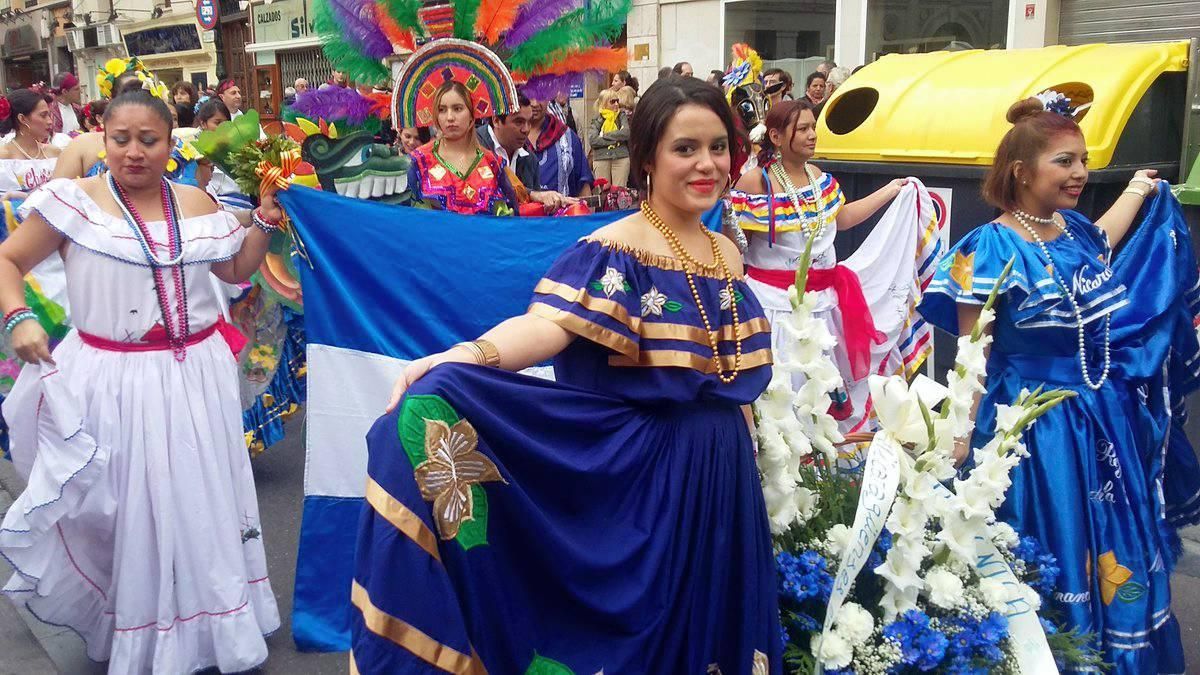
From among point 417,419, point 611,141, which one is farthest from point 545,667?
point 611,141

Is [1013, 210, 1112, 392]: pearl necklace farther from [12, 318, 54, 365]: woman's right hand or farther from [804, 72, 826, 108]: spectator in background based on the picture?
[804, 72, 826, 108]: spectator in background

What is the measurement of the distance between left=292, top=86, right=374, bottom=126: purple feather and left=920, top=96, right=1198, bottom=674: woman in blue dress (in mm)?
2642

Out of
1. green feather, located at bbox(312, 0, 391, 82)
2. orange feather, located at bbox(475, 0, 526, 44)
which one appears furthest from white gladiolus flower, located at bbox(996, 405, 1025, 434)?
green feather, located at bbox(312, 0, 391, 82)

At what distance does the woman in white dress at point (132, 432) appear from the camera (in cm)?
349

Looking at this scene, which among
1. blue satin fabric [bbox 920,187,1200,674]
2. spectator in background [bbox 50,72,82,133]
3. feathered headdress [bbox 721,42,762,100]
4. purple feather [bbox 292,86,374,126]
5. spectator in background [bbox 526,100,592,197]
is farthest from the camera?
spectator in background [bbox 50,72,82,133]

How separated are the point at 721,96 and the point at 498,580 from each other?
1.18 m

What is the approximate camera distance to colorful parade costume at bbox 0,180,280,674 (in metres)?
3.50

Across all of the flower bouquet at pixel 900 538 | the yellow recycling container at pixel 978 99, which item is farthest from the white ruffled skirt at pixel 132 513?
the yellow recycling container at pixel 978 99

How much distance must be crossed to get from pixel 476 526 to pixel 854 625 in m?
0.89

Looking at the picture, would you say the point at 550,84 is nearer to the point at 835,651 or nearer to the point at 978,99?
the point at 978,99

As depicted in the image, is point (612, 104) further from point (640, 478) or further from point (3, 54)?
point (3, 54)

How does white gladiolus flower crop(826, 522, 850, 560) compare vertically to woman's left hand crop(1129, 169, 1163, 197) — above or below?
below

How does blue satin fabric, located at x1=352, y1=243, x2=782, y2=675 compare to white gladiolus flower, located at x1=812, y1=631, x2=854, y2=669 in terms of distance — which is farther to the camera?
white gladiolus flower, located at x1=812, y1=631, x2=854, y2=669

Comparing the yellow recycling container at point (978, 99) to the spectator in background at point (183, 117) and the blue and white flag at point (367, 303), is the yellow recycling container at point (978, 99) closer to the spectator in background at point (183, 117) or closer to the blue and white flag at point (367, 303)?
the blue and white flag at point (367, 303)
